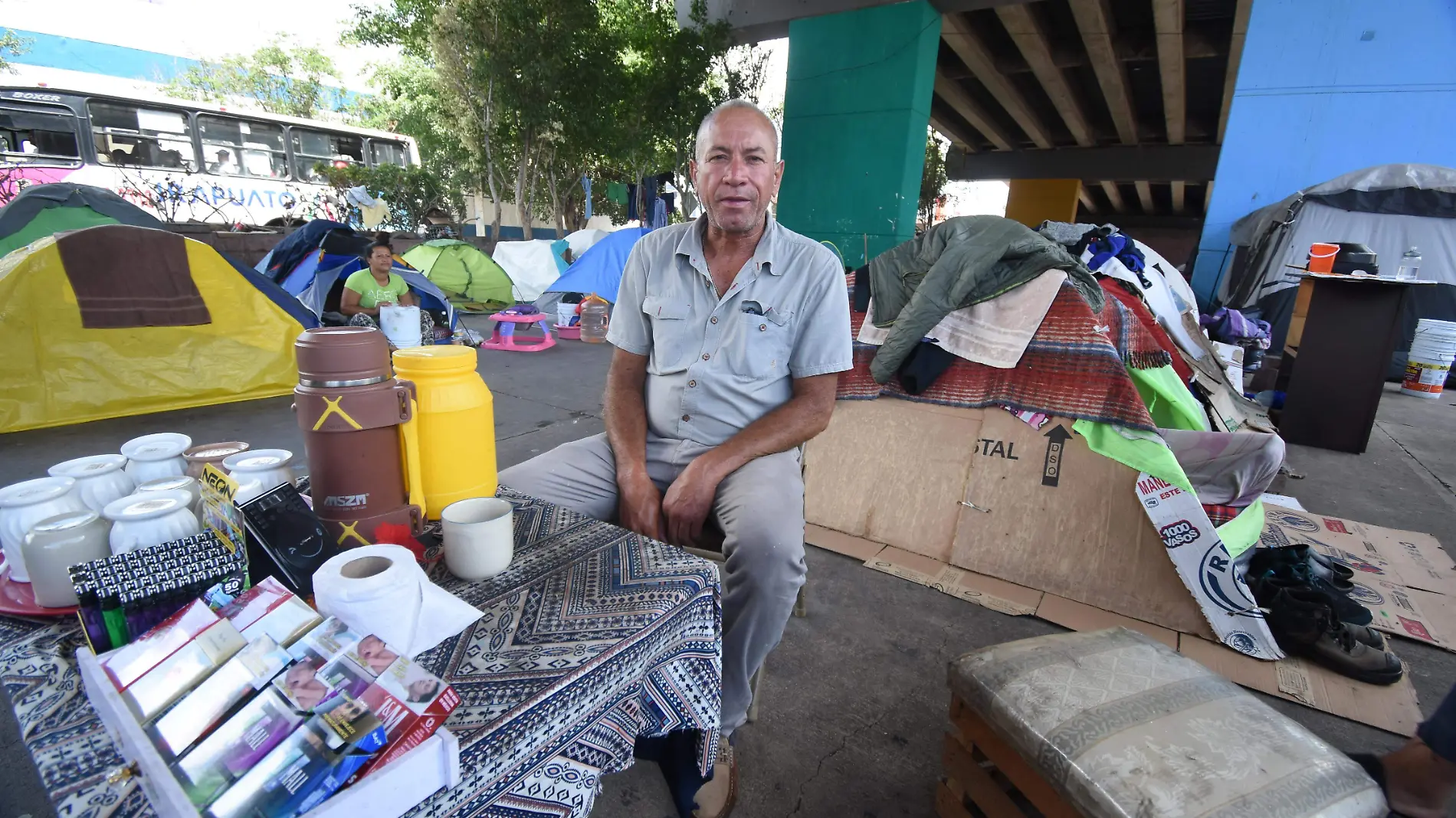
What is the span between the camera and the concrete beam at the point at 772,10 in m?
8.15

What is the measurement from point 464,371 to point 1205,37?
13.1 m

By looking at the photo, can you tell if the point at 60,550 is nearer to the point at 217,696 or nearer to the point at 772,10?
the point at 217,696

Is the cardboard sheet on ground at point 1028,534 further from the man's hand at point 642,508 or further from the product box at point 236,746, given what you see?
the product box at point 236,746

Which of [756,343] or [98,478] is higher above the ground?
[756,343]

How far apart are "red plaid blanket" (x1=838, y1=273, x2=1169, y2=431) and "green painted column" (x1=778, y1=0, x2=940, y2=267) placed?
6363 millimetres

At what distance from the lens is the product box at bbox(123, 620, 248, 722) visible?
598 mm

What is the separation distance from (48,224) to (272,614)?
6.19 m

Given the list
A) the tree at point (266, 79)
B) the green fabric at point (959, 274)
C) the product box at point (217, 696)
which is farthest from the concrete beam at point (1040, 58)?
the tree at point (266, 79)

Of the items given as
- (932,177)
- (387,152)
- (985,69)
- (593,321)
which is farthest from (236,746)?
(932,177)

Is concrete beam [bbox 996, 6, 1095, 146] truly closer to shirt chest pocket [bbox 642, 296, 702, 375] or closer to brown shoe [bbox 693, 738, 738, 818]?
shirt chest pocket [bbox 642, 296, 702, 375]

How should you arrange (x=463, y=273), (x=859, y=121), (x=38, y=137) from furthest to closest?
(x=463, y=273) < (x=859, y=121) < (x=38, y=137)

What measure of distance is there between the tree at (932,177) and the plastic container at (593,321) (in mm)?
13374

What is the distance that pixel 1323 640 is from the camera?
6.71 feet

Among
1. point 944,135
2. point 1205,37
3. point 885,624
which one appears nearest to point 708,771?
point 885,624
